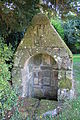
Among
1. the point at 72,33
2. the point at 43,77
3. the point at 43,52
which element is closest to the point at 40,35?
the point at 43,52

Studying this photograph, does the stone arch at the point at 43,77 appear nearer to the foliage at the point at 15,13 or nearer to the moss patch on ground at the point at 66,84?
the moss patch on ground at the point at 66,84

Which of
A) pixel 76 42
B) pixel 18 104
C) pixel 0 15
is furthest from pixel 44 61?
pixel 76 42

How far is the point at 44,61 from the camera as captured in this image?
13.9 feet

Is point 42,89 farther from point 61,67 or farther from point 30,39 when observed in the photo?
point 30,39

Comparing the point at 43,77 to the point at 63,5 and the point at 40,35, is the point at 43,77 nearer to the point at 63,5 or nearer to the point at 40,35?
the point at 40,35

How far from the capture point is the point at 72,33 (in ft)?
41.7

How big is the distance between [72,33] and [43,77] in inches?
378

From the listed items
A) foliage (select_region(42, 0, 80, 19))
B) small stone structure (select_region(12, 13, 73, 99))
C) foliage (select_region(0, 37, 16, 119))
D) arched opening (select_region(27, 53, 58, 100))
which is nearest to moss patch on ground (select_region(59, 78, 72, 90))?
small stone structure (select_region(12, 13, 73, 99))

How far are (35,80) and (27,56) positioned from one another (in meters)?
1.30

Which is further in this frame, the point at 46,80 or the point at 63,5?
the point at 46,80

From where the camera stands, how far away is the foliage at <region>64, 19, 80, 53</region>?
1245cm

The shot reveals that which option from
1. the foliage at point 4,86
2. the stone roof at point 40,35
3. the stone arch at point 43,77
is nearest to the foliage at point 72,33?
the stone arch at point 43,77

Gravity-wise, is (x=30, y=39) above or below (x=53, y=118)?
above

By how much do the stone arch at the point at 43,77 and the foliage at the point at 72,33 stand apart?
358 inches
